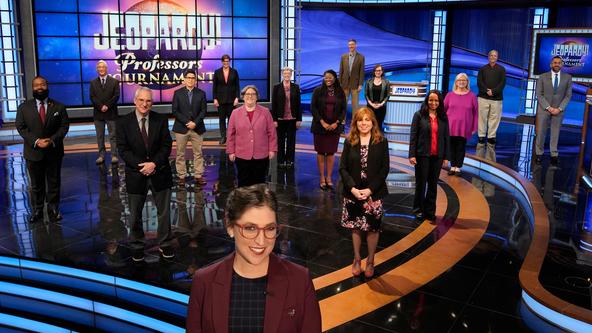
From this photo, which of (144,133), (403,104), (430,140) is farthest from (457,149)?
(144,133)

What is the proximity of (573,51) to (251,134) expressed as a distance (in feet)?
29.7

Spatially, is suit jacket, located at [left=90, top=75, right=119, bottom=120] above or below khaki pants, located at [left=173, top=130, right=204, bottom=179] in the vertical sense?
above

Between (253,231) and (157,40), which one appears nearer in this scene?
(253,231)

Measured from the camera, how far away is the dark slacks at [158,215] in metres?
4.69

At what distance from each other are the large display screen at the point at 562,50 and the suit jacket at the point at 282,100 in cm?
626

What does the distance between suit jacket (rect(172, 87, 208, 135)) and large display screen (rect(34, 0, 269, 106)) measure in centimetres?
614

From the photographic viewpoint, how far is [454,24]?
15836 mm

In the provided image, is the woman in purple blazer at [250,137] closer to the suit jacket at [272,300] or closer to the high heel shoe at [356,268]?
the high heel shoe at [356,268]

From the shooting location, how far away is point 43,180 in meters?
5.67

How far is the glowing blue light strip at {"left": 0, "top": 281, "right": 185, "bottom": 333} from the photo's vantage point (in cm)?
392

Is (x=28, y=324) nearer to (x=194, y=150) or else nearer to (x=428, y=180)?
(x=194, y=150)

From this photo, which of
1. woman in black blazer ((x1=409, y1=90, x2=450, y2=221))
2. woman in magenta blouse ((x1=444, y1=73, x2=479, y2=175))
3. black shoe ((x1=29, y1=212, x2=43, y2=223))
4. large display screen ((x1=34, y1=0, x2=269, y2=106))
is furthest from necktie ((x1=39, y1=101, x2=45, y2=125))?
large display screen ((x1=34, y1=0, x2=269, y2=106))

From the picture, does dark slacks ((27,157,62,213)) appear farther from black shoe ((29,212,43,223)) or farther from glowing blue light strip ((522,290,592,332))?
glowing blue light strip ((522,290,592,332))

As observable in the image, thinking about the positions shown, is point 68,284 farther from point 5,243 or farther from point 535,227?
point 535,227
